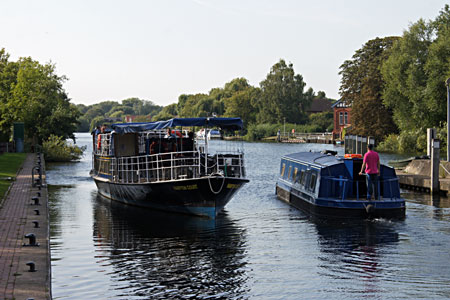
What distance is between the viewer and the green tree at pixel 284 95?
472ft

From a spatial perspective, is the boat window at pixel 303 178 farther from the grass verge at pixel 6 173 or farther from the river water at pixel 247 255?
the grass verge at pixel 6 173

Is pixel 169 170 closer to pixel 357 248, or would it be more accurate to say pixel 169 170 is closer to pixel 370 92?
pixel 357 248

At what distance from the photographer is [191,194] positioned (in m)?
26.6

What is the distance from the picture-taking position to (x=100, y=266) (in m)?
17.9

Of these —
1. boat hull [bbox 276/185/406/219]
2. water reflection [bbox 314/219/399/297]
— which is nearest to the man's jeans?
boat hull [bbox 276/185/406/219]

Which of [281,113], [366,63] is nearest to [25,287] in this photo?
[366,63]

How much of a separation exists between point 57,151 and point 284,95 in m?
86.5

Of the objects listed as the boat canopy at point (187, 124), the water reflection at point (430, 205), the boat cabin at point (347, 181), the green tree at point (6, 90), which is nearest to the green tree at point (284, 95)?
the green tree at point (6, 90)

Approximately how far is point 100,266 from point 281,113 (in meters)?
129

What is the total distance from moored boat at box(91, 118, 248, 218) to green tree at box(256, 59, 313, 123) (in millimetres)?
111280

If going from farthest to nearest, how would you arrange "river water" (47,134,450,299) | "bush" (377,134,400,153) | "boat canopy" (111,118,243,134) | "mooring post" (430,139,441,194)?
"bush" (377,134,400,153) → "mooring post" (430,139,441,194) → "boat canopy" (111,118,243,134) → "river water" (47,134,450,299)

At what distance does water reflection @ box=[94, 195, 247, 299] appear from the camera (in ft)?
51.4

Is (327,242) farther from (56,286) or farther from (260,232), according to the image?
(56,286)

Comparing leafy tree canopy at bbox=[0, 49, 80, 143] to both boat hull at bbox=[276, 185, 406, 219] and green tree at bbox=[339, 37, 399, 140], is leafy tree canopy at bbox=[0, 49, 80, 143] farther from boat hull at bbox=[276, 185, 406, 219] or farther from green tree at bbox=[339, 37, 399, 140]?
boat hull at bbox=[276, 185, 406, 219]
